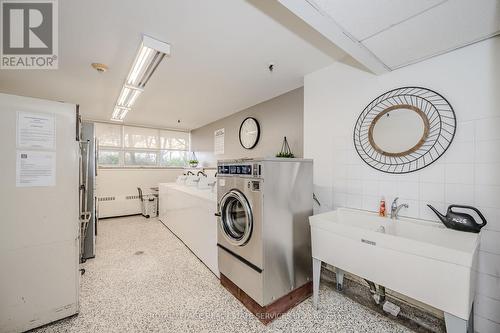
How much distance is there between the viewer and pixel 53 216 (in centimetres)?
161

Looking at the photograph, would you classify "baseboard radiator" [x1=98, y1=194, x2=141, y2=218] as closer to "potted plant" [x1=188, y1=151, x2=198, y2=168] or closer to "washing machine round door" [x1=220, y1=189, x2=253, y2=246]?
"potted plant" [x1=188, y1=151, x2=198, y2=168]

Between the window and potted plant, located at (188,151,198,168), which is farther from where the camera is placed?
potted plant, located at (188,151,198,168)

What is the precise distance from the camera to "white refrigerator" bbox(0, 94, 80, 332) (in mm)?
1462

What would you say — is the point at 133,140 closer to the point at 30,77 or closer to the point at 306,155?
the point at 30,77

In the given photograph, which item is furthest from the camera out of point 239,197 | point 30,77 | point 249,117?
point 249,117

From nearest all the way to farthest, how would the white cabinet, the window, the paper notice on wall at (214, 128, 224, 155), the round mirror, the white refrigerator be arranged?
the white refrigerator < the round mirror < the white cabinet < the paper notice on wall at (214, 128, 224, 155) < the window

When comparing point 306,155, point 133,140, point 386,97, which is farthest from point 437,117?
point 133,140

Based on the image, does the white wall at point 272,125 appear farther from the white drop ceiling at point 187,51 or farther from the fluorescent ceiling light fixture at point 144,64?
the fluorescent ceiling light fixture at point 144,64

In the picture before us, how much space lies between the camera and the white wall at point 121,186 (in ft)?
16.3

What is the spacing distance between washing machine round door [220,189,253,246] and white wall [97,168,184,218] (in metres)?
4.24

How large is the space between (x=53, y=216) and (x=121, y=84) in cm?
196

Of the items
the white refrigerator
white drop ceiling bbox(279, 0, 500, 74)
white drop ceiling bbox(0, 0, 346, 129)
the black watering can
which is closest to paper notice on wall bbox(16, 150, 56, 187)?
the white refrigerator

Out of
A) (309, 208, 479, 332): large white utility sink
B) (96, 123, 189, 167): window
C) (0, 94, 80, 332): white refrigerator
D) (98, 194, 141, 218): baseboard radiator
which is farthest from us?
(96, 123, 189, 167): window

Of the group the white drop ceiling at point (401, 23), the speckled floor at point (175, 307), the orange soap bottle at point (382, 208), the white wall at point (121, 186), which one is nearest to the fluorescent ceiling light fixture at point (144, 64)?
the white drop ceiling at point (401, 23)
